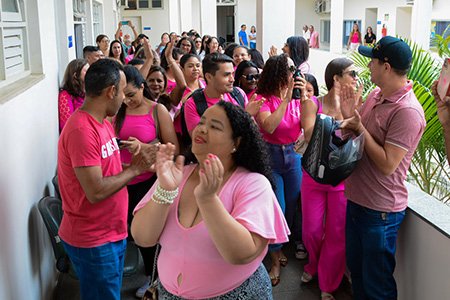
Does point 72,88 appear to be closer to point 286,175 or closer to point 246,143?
point 286,175

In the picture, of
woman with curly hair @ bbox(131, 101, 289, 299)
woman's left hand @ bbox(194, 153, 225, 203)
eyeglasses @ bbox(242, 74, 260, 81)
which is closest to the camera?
woman's left hand @ bbox(194, 153, 225, 203)

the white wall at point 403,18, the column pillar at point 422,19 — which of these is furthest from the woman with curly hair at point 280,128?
the white wall at point 403,18

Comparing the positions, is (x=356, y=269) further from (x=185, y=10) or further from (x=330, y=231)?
(x=185, y=10)

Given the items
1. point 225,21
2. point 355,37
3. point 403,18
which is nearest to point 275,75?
point 355,37

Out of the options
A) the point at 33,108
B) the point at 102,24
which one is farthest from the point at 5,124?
the point at 102,24

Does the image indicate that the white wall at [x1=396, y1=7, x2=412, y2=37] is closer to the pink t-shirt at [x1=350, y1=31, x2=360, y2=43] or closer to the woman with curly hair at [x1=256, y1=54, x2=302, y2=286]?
the pink t-shirt at [x1=350, y1=31, x2=360, y2=43]

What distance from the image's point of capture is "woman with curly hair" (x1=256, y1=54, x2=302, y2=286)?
11.7 feet

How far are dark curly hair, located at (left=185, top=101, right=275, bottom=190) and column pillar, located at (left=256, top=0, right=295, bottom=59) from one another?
6.23m

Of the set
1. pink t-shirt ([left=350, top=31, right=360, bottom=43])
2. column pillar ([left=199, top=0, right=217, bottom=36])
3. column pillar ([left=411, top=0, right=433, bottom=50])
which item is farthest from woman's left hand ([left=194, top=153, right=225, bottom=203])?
pink t-shirt ([left=350, top=31, right=360, bottom=43])

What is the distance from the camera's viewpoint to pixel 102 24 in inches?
541

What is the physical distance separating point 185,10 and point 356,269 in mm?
19185

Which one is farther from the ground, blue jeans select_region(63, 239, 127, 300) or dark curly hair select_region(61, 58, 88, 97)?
dark curly hair select_region(61, 58, 88, 97)

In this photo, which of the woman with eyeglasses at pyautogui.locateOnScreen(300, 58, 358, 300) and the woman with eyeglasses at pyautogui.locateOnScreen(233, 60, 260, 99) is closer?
the woman with eyeglasses at pyautogui.locateOnScreen(300, 58, 358, 300)

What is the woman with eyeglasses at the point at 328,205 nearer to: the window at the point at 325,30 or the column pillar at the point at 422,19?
the column pillar at the point at 422,19
